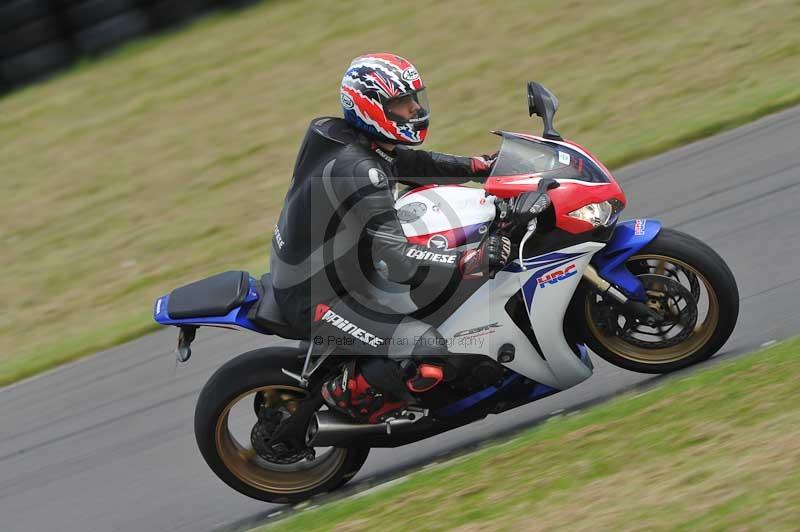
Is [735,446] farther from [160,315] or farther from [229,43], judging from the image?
[229,43]

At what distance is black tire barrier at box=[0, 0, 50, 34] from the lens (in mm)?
12539

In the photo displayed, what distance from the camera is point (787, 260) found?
6.63 m

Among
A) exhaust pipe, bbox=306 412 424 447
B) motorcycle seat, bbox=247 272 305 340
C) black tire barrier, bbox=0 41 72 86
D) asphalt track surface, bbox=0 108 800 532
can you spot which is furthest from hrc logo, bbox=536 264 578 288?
black tire barrier, bbox=0 41 72 86

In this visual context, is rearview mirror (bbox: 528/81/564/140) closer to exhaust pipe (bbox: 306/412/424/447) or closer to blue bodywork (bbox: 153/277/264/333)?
exhaust pipe (bbox: 306/412/424/447)

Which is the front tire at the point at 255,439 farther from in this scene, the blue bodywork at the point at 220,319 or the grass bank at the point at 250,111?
the grass bank at the point at 250,111

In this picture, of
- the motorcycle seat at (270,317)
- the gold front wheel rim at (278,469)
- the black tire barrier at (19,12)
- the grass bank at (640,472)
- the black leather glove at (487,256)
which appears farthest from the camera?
the black tire barrier at (19,12)

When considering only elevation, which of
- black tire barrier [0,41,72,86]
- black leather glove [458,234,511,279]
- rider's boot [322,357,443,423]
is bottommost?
rider's boot [322,357,443,423]

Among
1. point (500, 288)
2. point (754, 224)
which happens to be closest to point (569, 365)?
point (500, 288)

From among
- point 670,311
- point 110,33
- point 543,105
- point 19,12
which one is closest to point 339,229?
point 543,105

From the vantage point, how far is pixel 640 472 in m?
4.41

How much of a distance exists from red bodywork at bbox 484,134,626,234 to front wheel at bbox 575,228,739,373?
1.01 ft

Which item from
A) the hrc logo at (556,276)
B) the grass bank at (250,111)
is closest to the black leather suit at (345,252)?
the hrc logo at (556,276)

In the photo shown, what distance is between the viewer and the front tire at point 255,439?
5395 millimetres

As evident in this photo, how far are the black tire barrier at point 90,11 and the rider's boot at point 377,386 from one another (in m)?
9.00
